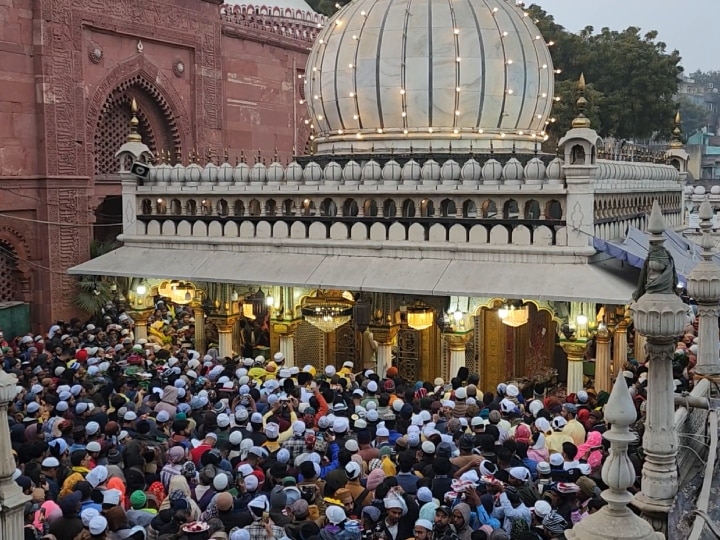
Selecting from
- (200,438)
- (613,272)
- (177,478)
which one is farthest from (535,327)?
(177,478)

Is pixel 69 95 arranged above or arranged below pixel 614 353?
above

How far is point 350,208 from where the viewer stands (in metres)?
12.1

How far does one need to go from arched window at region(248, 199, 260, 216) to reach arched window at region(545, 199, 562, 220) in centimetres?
449

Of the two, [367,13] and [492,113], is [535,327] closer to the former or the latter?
[492,113]

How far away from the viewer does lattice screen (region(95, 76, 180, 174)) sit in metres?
18.3

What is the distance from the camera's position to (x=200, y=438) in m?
8.49

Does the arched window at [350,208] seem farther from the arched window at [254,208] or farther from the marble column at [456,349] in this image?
the marble column at [456,349]

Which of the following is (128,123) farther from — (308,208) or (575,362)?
(575,362)

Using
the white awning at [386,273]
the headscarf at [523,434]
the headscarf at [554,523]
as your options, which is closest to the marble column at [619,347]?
the white awning at [386,273]

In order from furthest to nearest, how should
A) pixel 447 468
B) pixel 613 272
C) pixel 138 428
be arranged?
1. pixel 613 272
2. pixel 138 428
3. pixel 447 468

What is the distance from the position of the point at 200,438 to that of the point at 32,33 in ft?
35.3

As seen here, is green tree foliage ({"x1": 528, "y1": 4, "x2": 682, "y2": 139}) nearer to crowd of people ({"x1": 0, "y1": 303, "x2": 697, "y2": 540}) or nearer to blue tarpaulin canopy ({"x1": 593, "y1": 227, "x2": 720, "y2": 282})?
blue tarpaulin canopy ({"x1": 593, "y1": 227, "x2": 720, "y2": 282})

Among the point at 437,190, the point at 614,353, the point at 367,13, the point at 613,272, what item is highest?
the point at 367,13

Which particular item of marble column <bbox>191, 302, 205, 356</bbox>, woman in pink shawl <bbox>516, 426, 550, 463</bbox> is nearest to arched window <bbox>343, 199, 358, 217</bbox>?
marble column <bbox>191, 302, 205, 356</bbox>
